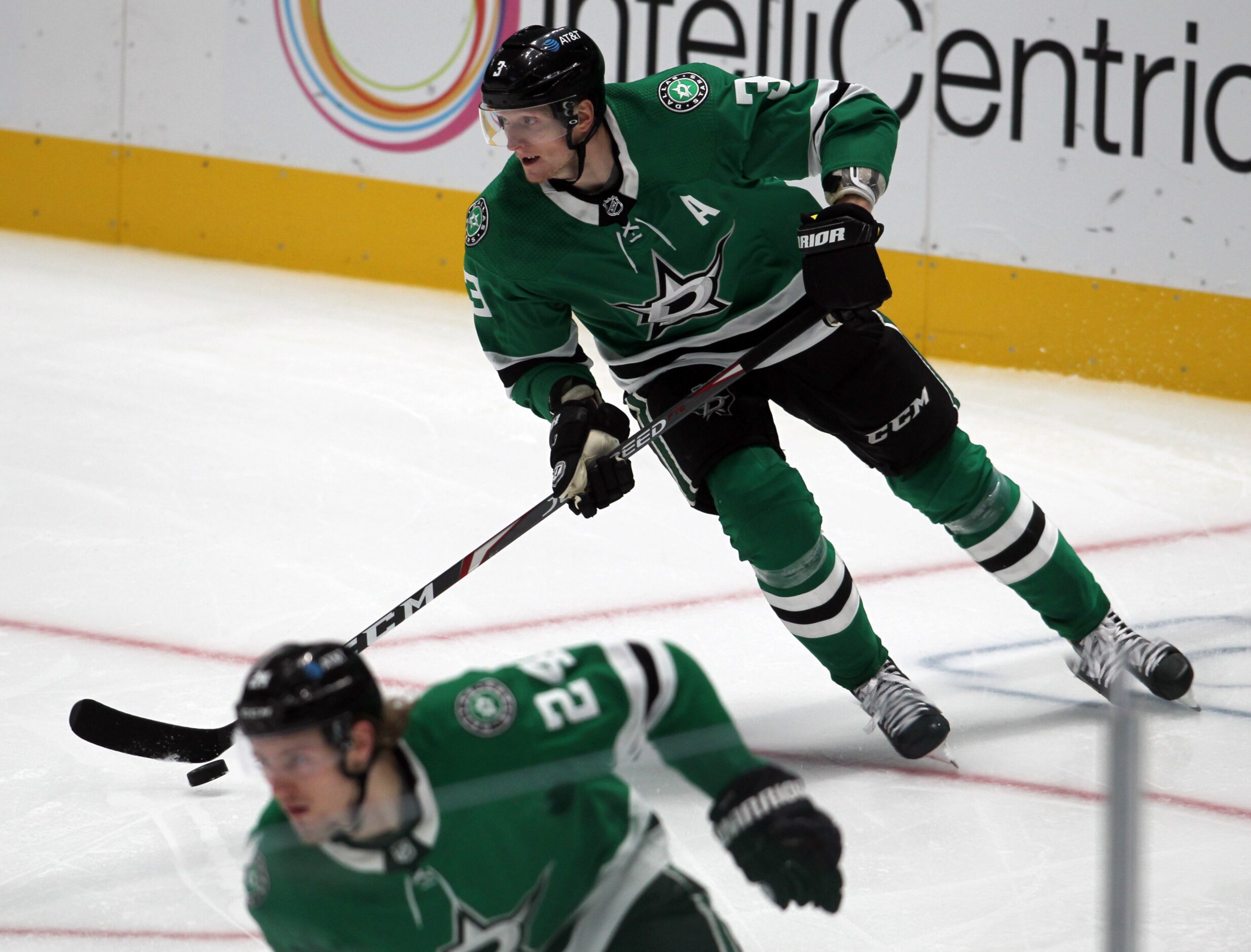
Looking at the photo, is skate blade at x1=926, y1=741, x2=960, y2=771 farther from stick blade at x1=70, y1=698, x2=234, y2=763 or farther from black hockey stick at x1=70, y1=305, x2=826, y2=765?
stick blade at x1=70, y1=698, x2=234, y2=763

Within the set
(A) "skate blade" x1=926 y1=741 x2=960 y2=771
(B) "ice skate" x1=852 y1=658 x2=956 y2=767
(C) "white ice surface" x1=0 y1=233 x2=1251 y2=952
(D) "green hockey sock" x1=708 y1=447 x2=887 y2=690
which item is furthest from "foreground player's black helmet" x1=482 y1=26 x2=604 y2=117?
(A) "skate blade" x1=926 y1=741 x2=960 y2=771

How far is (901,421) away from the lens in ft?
8.51

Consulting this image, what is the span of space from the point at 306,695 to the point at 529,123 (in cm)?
128

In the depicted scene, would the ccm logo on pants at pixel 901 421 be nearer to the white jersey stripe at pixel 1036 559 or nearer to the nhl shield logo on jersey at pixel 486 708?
the white jersey stripe at pixel 1036 559

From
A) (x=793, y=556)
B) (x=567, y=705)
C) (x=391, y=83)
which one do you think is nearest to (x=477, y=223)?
(x=793, y=556)

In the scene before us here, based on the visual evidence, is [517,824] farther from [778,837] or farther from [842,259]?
[842,259]

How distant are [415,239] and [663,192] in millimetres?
3358

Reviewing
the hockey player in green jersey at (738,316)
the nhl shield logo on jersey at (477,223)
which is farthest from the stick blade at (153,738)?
the nhl shield logo on jersey at (477,223)

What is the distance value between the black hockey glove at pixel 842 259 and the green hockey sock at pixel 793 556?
0.26 m

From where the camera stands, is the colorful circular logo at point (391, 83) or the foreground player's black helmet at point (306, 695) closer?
the foreground player's black helmet at point (306, 695)

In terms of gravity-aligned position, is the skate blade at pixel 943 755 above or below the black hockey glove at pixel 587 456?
below

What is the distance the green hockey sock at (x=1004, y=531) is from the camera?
2652 mm

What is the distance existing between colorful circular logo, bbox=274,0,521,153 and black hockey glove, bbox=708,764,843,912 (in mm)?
4438

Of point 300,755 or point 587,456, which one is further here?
point 587,456
